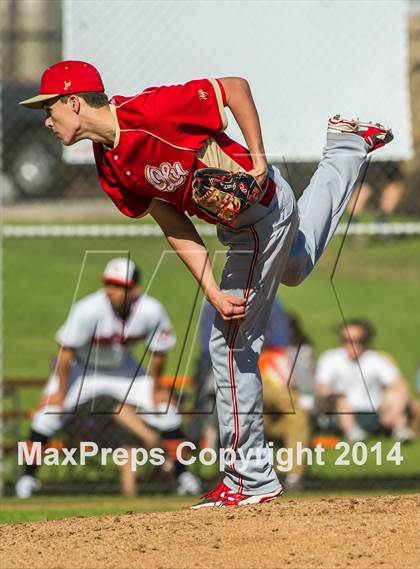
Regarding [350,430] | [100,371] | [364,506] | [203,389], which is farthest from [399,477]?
[364,506]

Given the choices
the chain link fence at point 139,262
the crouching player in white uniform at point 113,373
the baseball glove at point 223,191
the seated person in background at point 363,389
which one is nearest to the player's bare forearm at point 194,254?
the baseball glove at point 223,191

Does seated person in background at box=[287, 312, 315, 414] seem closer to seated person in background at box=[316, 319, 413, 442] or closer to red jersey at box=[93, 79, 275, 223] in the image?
seated person in background at box=[316, 319, 413, 442]

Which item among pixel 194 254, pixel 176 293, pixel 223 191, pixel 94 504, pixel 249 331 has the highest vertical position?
pixel 223 191

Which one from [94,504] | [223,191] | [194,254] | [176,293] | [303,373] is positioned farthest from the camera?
[176,293]

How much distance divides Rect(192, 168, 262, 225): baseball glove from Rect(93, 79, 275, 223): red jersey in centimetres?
10

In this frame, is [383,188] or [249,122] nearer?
→ [249,122]

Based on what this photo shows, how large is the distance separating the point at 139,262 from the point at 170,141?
8381 millimetres

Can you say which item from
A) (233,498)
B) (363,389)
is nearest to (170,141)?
(233,498)

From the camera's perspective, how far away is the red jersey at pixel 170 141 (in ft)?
16.8

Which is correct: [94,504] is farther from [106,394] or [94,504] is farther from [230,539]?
[230,539]

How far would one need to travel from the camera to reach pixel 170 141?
5.12 meters

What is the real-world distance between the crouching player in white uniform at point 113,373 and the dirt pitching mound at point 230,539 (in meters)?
3.32

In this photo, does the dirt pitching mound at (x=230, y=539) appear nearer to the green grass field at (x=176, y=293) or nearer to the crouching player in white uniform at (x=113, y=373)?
the crouching player in white uniform at (x=113, y=373)

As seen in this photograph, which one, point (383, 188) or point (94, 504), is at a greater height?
point (383, 188)
